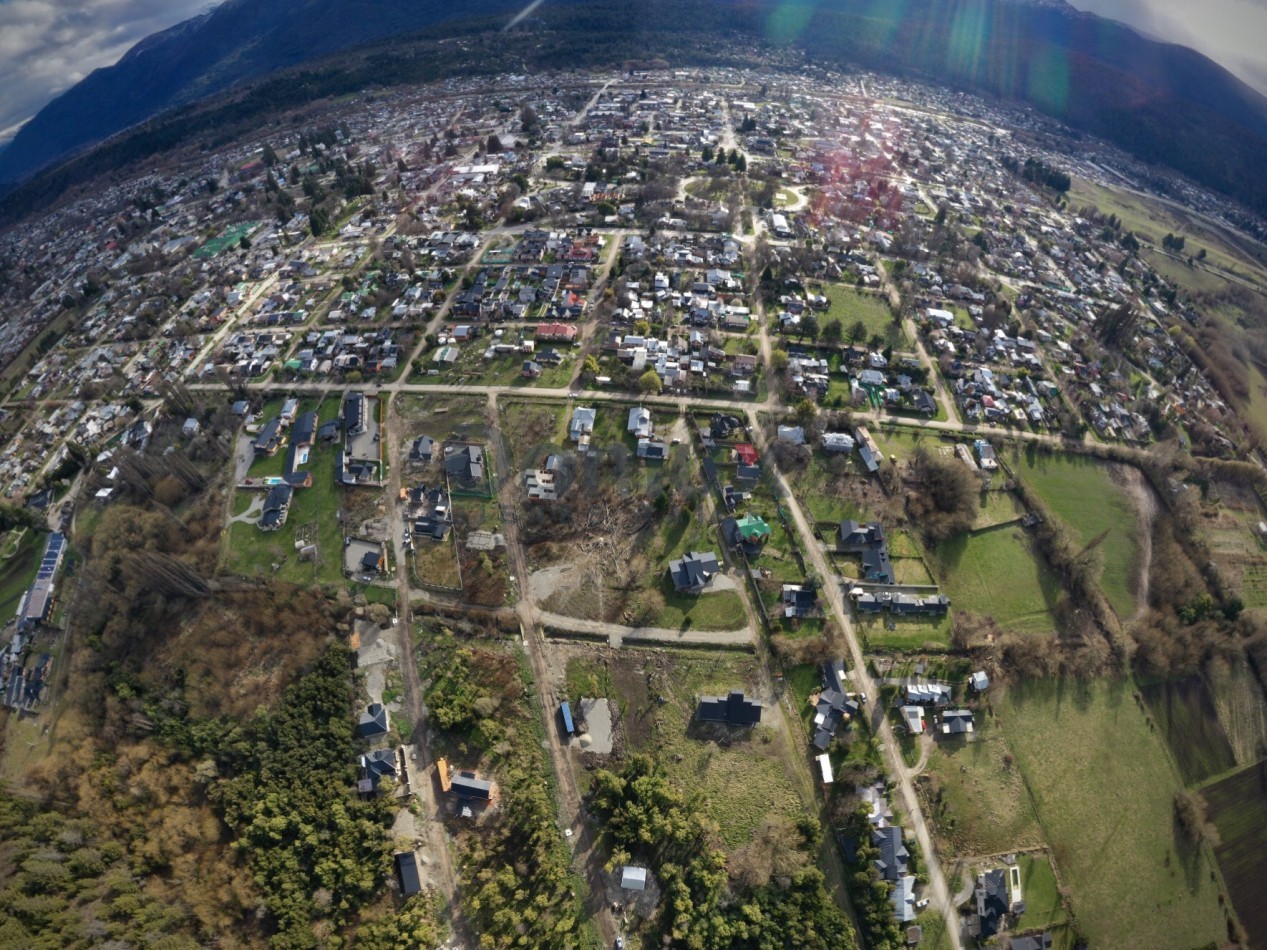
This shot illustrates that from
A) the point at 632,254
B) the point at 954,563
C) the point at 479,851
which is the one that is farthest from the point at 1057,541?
the point at 632,254

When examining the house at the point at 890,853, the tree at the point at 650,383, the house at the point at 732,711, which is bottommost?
the house at the point at 890,853

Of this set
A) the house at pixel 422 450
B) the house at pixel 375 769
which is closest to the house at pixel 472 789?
the house at pixel 375 769

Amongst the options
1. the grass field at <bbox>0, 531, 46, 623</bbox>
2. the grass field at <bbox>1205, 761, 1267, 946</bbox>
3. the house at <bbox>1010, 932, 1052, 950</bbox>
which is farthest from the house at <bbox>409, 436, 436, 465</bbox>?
the grass field at <bbox>1205, 761, 1267, 946</bbox>

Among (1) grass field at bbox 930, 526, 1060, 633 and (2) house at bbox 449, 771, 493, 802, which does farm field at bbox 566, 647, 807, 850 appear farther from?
(1) grass field at bbox 930, 526, 1060, 633

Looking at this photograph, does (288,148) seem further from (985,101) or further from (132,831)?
(985,101)

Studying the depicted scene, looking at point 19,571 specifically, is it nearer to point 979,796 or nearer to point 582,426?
point 582,426

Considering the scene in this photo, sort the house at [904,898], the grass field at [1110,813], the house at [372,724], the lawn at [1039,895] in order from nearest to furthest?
the house at [904,898]
the lawn at [1039,895]
the grass field at [1110,813]
the house at [372,724]

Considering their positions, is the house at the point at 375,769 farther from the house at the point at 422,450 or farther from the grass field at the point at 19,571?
the grass field at the point at 19,571
